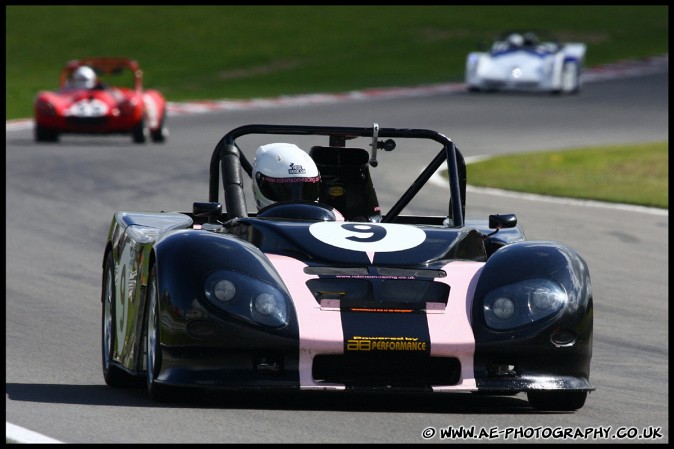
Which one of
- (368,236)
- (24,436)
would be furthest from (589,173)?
(24,436)

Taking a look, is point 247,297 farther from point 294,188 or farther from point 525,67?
point 525,67

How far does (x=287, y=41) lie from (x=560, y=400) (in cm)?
3702

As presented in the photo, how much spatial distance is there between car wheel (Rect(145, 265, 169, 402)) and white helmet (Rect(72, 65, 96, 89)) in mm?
16613

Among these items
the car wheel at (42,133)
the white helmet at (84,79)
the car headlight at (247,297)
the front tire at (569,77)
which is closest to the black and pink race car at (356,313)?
the car headlight at (247,297)

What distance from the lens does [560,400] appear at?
6102mm

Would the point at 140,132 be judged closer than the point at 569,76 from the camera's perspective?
Yes

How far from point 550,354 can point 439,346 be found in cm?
44

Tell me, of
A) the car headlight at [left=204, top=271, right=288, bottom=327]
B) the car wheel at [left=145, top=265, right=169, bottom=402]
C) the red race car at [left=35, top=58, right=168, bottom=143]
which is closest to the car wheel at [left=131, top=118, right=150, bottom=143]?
the red race car at [left=35, top=58, right=168, bottom=143]

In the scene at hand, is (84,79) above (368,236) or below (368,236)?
above

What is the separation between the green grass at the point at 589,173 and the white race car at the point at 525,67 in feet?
26.9

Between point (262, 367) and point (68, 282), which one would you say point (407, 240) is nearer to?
point (262, 367)

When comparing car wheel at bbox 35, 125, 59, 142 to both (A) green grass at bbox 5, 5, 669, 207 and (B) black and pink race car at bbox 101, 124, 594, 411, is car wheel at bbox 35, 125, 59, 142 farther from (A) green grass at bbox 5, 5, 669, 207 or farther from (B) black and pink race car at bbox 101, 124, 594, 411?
(B) black and pink race car at bbox 101, 124, 594, 411

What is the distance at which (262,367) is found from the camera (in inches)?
229

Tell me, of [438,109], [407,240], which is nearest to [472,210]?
[407,240]
